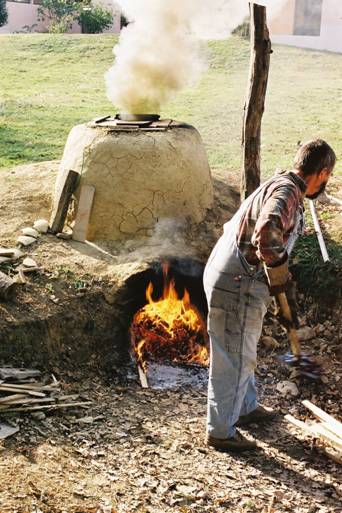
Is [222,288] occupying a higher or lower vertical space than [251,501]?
higher

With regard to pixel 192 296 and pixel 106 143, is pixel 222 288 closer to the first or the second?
pixel 192 296

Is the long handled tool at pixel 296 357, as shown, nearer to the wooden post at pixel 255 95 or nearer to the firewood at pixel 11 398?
the firewood at pixel 11 398

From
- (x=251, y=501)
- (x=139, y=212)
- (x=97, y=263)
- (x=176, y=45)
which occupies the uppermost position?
(x=176, y=45)

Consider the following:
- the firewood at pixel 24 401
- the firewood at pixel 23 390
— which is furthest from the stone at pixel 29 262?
the firewood at pixel 24 401

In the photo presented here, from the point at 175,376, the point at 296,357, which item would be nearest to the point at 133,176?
the point at 175,376

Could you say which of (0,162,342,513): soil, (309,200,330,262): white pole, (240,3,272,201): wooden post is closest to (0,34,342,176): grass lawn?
(240,3,272,201): wooden post

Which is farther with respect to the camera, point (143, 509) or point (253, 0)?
point (253, 0)

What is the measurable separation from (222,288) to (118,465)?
1.41 metres

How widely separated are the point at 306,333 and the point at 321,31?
58.7ft

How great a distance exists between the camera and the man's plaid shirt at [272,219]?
391cm

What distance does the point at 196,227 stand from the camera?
748cm

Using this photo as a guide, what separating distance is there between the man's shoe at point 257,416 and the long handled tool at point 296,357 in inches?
15.8

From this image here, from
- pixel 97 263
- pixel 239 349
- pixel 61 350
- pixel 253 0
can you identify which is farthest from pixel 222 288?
pixel 253 0

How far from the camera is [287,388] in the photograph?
231 inches
